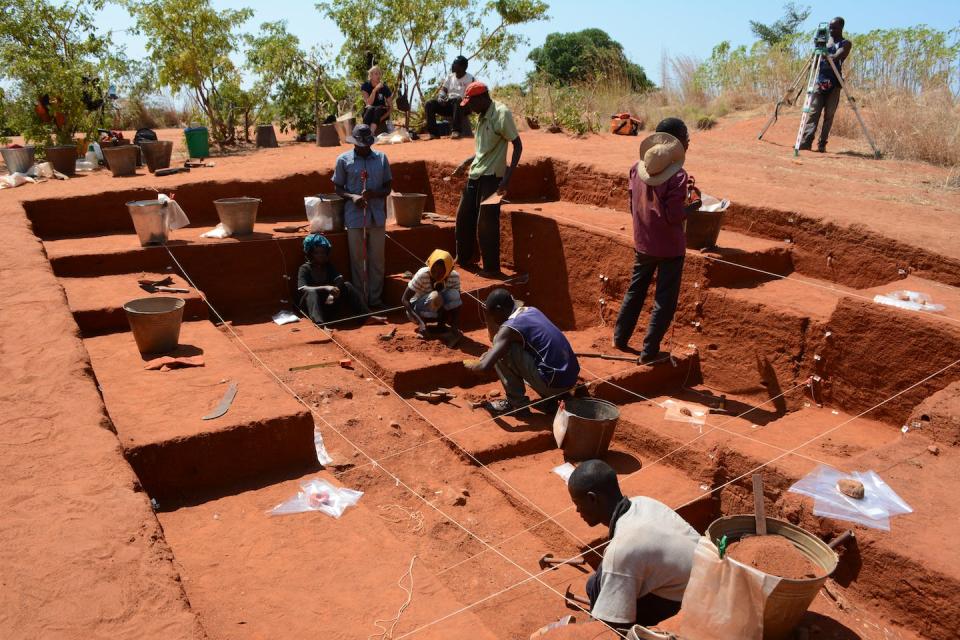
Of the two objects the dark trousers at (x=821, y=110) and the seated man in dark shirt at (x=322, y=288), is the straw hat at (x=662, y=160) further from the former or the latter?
the dark trousers at (x=821, y=110)

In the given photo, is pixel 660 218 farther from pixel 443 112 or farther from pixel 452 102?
pixel 443 112

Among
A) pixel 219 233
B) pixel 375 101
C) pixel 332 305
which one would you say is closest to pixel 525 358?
pixel 332 305

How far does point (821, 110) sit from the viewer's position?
35.1ft

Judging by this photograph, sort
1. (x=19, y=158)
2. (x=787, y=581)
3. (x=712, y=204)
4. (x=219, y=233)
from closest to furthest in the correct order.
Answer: (x=787, y=581), (x=712, y=204), (x=219, y=233), (x=19, y=158)

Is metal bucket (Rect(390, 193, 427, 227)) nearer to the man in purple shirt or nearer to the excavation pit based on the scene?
the excavation pit

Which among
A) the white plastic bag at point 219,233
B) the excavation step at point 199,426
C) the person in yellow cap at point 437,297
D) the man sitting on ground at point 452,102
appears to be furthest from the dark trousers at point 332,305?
the man sitting on ground at point 452,102

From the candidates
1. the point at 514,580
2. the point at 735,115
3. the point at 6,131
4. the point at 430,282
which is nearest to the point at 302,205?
the point at 430,282

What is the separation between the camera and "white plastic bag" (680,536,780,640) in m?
2.90

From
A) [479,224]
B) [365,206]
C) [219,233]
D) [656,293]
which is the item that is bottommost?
A: [656,293]

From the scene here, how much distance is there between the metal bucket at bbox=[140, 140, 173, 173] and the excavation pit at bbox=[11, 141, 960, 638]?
58.4 inches

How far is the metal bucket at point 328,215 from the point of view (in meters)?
8.07

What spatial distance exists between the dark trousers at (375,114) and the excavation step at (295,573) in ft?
29.8

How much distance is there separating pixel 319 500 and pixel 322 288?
370 centimetres

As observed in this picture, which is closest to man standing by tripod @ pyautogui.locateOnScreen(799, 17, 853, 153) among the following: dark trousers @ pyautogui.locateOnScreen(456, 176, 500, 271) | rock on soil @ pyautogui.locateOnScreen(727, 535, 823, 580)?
dark trousers @ pyautogui.locateOnScreen(456, 176, 500, 271)
